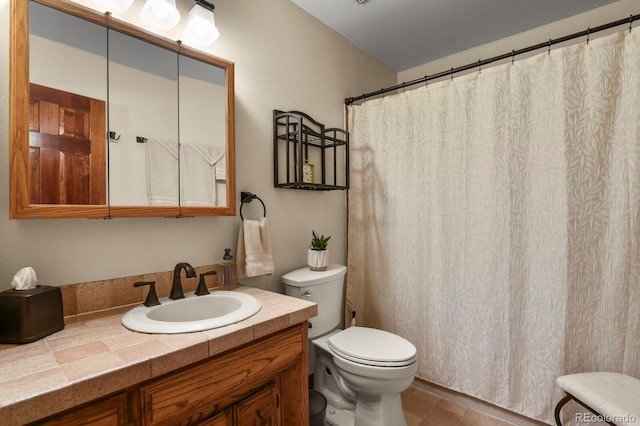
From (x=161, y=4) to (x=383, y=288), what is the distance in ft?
6.46

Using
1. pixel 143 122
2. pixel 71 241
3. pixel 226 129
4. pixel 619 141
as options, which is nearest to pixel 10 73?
pixel 143 122

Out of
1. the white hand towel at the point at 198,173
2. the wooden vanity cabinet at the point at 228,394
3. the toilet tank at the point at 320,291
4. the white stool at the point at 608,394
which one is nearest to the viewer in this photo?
the wooden vanity cabinet at the point at 228,394

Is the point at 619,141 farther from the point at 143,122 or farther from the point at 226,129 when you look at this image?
the point at 143,122

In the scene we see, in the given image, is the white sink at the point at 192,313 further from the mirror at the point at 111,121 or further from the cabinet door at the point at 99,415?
the mirror at the point at 111,121

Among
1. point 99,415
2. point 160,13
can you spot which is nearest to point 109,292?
point 99,415

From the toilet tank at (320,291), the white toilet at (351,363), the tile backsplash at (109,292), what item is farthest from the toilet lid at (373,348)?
the tile backsplash at (109,292)

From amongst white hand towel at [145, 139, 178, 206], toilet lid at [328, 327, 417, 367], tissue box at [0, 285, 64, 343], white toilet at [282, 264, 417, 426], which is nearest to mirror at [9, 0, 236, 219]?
white hand towel at [145, 139, 178, 206]

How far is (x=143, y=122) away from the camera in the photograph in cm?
122

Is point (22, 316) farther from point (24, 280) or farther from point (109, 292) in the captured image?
point (109, 292)

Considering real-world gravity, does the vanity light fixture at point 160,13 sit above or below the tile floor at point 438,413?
above

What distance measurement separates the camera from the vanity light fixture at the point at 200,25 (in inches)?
51.9

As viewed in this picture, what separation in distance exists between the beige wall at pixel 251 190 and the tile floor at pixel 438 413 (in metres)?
1.02

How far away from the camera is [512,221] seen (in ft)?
5.46

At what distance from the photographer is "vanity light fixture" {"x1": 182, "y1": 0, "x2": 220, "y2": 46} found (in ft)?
4.32
